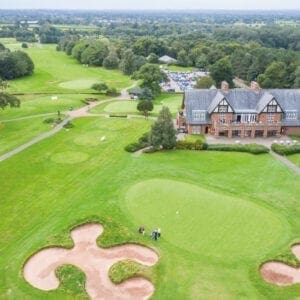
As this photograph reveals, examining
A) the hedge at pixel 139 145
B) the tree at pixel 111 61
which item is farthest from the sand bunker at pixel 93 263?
the tree at pixel 111 61

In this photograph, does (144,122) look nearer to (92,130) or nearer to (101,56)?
(92,130)

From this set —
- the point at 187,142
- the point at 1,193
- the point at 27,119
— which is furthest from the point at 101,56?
the point at 1,193

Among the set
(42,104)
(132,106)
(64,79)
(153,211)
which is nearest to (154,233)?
(153,211)

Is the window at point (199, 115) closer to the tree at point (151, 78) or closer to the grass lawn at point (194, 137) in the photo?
the grass lawn at point (194, 137)

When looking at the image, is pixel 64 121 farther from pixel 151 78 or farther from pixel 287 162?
pixel 287 162

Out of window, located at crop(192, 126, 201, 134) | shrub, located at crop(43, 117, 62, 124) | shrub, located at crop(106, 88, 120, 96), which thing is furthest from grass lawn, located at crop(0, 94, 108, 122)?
window, located at crop(192, 126, 201, 134)
